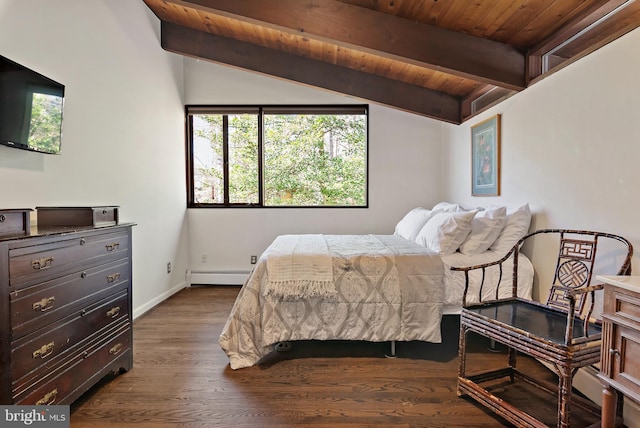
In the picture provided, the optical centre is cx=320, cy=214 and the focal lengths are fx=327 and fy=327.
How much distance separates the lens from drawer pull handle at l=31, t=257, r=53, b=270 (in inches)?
55.8

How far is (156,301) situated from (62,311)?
198 centimetres

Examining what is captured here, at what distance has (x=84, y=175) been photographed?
242 centimetres

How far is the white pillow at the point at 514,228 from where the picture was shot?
7.64ft

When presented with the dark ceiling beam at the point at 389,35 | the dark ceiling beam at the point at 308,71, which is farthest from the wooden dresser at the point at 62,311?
the dark ceiling beam at the point at 308,71

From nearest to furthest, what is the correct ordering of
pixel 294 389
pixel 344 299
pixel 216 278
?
pixel 294 389, pixel 344 299, pixel 216 278

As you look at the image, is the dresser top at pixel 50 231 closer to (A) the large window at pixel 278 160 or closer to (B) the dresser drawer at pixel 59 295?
(B) the dresser drawer at pixel 59 295

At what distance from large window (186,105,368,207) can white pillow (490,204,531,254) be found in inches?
83.2

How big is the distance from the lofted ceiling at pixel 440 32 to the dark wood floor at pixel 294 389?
207 centimetres

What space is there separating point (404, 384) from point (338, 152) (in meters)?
3.03

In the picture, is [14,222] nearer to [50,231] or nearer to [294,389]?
[50,231]

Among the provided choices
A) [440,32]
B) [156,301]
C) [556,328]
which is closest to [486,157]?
[440,32]

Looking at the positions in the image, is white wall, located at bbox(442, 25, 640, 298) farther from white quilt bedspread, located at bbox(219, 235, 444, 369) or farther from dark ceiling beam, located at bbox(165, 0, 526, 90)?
white quilt bedspread, located at bbox(219, 235, 444, 369)

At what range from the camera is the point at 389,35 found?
7.86ft

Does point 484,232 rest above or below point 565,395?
above
